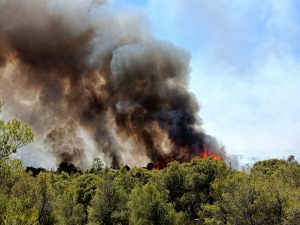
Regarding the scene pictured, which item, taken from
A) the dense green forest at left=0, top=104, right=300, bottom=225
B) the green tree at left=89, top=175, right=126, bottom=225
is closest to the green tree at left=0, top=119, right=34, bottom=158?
the dense green forest at left=0, top=104, right=300, bottom=225

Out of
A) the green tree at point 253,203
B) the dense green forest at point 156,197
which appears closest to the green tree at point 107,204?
the dense green forest at point 156,197

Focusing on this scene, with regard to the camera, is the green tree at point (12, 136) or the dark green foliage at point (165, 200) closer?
the green tree at point (12, 136)

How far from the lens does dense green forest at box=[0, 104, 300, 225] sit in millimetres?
29875

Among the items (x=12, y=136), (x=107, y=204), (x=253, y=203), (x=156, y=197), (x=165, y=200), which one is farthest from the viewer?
(x=107, y=204)

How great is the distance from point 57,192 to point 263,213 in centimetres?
5624

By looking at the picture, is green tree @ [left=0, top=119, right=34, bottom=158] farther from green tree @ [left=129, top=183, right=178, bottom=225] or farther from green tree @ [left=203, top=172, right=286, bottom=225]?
green tree @ [left=129, top=183, right=178, bottom=225]

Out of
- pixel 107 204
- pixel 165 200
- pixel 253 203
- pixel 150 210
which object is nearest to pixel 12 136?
pixel 253 203

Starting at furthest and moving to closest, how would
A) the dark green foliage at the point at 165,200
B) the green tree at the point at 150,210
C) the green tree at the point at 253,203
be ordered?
the green tree at the point at 150,210, the green tree at the point at 253,203, the dark green foliage at the point at 165,200

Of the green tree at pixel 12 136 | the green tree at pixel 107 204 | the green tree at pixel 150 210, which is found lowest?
the green tree at pixel 12 136

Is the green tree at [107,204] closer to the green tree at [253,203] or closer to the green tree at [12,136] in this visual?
the green tree at [253,203]

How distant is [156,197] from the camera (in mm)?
67875

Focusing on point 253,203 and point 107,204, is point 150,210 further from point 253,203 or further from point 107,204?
point 253,203

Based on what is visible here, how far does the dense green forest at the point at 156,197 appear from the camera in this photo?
Result: 29.9m

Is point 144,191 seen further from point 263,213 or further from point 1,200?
point 1,200
